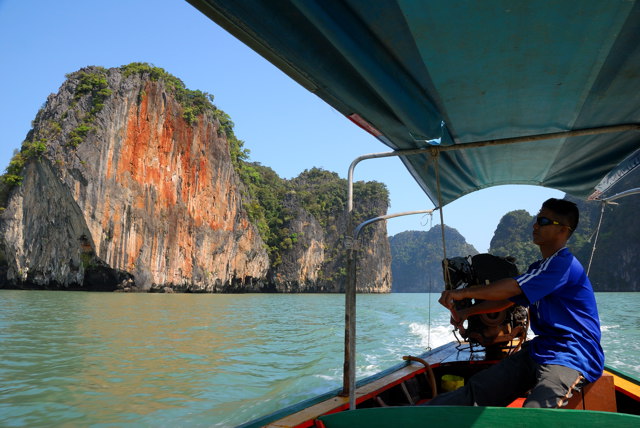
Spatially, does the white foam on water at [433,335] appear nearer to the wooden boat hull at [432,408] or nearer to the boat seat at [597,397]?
the wooden boat hull at [432,408]

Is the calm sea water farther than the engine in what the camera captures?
Yes

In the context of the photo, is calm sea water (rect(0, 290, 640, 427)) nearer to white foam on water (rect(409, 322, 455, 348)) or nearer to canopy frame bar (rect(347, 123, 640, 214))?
white foam on water (rect(409, 322, 455, 348))

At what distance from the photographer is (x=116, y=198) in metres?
26.2

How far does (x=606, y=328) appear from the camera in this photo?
41.0 ft

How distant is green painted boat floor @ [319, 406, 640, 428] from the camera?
1.12m

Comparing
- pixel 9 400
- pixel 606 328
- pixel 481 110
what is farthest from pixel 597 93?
pixel 606 328

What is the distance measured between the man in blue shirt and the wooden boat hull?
11 cm

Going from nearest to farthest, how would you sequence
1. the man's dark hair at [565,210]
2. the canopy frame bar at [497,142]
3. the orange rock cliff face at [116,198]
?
the man's dark hair at [565,210], the canopy frame bar at [497,142], the orange rock cliff face at [116,198]

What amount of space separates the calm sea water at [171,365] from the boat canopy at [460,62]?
3537 mm

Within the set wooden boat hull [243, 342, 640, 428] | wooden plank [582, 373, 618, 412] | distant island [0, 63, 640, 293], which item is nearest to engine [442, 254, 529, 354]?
wooden boat hull [243, 342, 640, 428]

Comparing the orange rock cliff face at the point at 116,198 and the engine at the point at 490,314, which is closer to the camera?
the engine at the point at 490,314

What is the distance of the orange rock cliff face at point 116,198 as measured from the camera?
25328 millimetres

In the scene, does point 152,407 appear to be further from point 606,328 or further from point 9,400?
point 606,328

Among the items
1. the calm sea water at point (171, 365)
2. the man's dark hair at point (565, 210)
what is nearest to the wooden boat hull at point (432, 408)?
the man's dark hair at point (565, 210)
